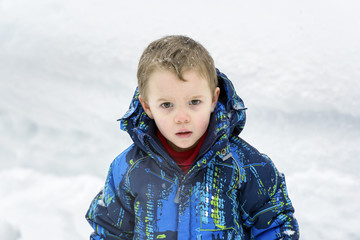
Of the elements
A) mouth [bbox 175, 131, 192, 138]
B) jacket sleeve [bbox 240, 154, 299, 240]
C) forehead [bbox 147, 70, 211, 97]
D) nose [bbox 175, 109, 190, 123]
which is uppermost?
forehead [bbox 147, 70, 211, 97]

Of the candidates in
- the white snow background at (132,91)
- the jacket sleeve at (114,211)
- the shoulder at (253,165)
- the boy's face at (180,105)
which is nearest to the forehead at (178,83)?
the boy's face at (180,105)

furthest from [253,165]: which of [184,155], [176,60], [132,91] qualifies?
[132,91]

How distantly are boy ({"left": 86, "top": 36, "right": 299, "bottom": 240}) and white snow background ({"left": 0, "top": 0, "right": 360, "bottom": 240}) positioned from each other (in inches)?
35.9

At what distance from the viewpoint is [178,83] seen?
1566 mm

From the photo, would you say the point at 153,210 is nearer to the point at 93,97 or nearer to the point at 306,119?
the point at 306,119

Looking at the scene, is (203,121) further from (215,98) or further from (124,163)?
(124,163)

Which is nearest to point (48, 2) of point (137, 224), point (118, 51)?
point (118, 51)

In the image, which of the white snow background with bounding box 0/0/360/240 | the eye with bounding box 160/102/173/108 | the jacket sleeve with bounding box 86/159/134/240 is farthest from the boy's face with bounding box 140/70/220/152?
the white snow background with bounding box 0/0/360/240

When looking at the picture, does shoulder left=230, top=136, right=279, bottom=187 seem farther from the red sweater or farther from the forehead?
the forehead

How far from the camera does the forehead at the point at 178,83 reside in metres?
1.57

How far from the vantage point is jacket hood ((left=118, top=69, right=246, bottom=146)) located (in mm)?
1682

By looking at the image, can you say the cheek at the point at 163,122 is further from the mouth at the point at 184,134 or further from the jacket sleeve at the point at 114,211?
the jacket sleeve at the point at 114,211

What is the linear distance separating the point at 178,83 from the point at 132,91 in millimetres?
2183

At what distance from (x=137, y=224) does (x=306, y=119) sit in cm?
189
